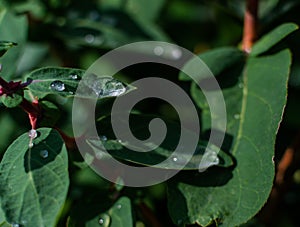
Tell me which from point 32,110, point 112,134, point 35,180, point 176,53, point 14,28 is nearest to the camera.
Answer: point 35,180

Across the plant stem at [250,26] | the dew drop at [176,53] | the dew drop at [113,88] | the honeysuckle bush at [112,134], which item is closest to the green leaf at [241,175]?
the honeysuckle bush at [112,134]

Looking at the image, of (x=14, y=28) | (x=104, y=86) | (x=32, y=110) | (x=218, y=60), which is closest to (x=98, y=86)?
(x=104, y=86)

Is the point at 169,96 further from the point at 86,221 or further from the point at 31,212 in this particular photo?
the point at 31,212

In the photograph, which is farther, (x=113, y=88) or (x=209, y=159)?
(x=209, y=159)

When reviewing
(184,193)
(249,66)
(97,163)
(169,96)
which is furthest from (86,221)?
(249,66)

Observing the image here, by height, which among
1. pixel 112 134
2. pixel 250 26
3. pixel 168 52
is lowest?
pixel 168 52

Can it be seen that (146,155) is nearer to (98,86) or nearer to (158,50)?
(98,86)

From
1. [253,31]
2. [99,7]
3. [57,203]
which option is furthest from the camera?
[99,7]

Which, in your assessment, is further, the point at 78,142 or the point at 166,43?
the point at 166,43
